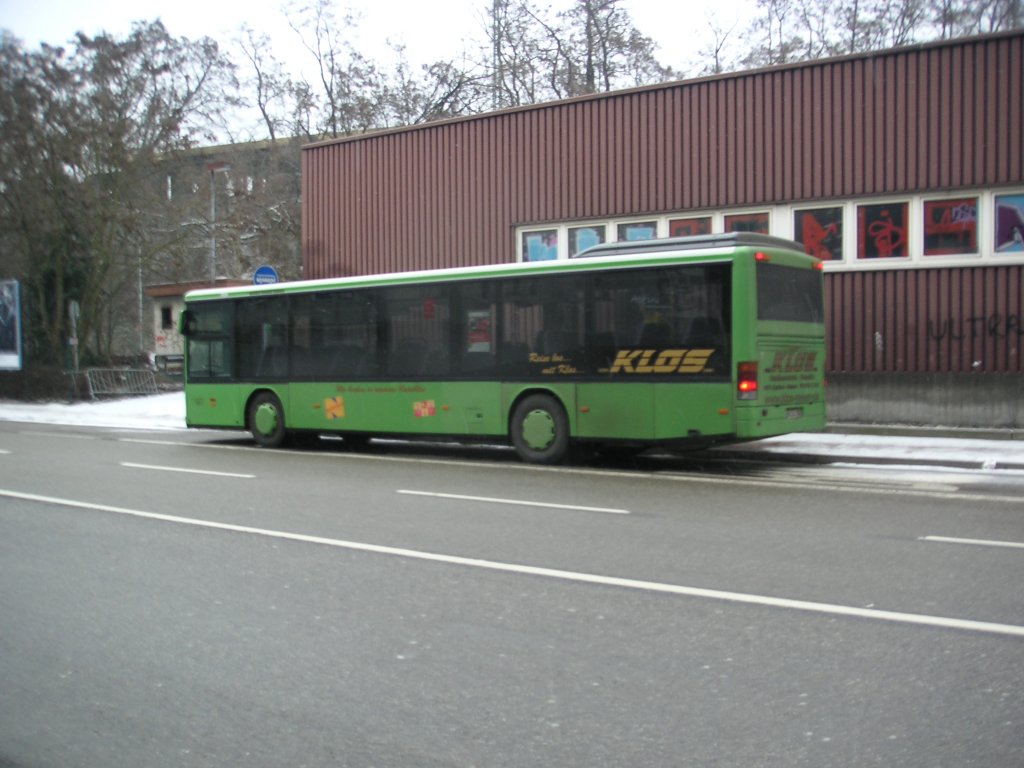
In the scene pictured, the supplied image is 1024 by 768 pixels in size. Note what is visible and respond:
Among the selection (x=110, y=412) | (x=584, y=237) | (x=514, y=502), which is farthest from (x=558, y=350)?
(x=110, y=412)

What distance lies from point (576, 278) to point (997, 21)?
76.3 ft

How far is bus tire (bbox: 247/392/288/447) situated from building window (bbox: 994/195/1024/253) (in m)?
12.1

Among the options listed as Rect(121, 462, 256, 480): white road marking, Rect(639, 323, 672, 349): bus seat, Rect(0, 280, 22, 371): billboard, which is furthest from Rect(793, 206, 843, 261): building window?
Rect(0, 280, 22, 371): billboard

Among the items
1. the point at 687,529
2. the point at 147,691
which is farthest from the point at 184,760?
the point at 687,529

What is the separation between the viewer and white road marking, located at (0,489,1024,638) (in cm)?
571

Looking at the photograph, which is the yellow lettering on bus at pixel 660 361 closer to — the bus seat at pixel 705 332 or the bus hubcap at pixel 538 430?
the bus seat at pixel 705 332

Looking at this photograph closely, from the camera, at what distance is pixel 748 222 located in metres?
19.2

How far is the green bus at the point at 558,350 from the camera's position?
42.9 feet

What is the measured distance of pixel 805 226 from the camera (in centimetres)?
1862

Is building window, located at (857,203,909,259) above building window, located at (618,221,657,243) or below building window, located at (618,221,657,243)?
below

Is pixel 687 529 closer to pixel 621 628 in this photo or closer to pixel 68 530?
pixel 621 628

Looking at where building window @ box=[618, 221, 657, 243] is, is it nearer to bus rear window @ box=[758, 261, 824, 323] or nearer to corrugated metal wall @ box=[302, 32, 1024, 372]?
corrugated metal wall @ box=[302, 32, 1024, 372]

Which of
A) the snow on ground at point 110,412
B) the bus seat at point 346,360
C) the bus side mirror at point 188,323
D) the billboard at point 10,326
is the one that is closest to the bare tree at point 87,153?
the billboard at point 10,326

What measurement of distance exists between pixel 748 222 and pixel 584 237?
357 cm
